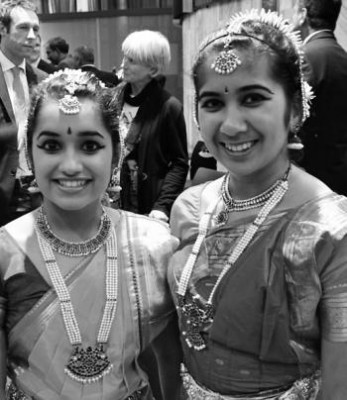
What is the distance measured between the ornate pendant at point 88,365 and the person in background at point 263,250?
0.69 ft

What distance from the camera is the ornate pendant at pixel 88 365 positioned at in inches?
58.6

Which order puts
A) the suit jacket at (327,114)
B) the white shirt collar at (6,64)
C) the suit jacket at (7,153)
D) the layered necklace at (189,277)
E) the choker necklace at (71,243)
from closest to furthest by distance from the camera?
the layered necklace at (189,277) → the choker necklace at (71,243) → the suit jacket at (7,153) → the suit jacket at (327,114) → the white shirt collar at (6,64)

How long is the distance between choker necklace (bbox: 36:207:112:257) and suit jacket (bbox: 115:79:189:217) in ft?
4.28

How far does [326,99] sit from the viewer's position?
113 inches

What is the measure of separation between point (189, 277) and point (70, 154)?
1.33 feet

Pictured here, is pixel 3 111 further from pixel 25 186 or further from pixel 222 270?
pixel 222 270

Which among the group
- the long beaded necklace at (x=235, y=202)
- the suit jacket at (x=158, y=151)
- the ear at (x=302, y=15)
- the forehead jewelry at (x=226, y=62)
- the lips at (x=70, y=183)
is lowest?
the suit jacket at (x=158, y=151)

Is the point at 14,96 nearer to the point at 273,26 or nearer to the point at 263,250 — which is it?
the point at 273,26

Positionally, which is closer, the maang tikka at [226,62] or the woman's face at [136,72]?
the maang tikka at [226,62]

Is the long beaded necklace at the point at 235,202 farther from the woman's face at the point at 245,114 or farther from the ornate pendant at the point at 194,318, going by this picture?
the ornate pendant at the point at 194,318

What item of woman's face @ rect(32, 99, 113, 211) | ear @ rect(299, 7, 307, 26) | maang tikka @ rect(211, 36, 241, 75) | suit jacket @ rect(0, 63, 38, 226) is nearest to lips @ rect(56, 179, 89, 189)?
woman's face @ rect(32, 99, 113, 211)

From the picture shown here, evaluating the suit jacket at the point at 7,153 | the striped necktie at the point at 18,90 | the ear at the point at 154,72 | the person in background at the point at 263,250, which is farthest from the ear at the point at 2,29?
the person in background at the point at 263,250

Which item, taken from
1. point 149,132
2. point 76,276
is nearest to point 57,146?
point 76,276

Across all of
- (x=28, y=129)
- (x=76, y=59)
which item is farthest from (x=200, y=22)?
(x=28, y=129)
